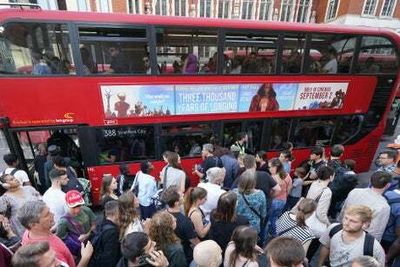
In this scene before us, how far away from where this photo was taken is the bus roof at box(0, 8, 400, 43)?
3.94 metres

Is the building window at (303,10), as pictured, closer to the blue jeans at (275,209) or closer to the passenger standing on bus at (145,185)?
the blue jeans at (275,209)

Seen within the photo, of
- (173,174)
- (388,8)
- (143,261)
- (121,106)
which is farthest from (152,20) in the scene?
(388,8)

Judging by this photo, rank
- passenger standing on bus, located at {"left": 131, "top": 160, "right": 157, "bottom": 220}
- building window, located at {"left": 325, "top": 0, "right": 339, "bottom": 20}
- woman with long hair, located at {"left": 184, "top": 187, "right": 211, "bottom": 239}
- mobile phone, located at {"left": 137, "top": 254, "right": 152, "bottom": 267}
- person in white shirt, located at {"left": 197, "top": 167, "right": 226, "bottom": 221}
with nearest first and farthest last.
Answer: mobile phone, located at {"left": 137, "top": 254, "right": 152, "bottom": 267} < woman with long hair, located at {"left": 184, "top": 187, "right": 211, "bottom": 239} < person in white shirt, located at {"left": 197, "top": 167, "right": 226, "bottom": 221} < passenger standing on bus, located at {"left": 131, "top": 160, "right": 157, "bottom": 220} < building window, located at {"left": 325, "top": 0, "right": 339, "bottom": 20}

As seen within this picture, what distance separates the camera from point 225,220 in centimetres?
285

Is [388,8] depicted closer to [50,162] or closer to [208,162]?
[208,162]

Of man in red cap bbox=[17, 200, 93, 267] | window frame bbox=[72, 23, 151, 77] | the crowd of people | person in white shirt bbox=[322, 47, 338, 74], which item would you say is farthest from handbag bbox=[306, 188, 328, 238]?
person in white shirt bbox=[322, 47, 338, 74]

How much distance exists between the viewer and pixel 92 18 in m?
4.18

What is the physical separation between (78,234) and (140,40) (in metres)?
3.38

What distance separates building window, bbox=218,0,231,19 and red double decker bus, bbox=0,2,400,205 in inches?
784

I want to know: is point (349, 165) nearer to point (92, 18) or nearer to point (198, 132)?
point (198, 132)

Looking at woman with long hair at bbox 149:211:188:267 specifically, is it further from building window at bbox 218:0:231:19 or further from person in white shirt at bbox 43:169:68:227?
building window at bbox 218:0:231:19

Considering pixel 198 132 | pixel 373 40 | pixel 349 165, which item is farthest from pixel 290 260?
pixel 373 40

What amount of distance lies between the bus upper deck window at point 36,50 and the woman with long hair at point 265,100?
3772 millimetres

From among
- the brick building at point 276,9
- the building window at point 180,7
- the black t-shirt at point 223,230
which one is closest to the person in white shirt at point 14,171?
the black t-shirt at point 223,230
